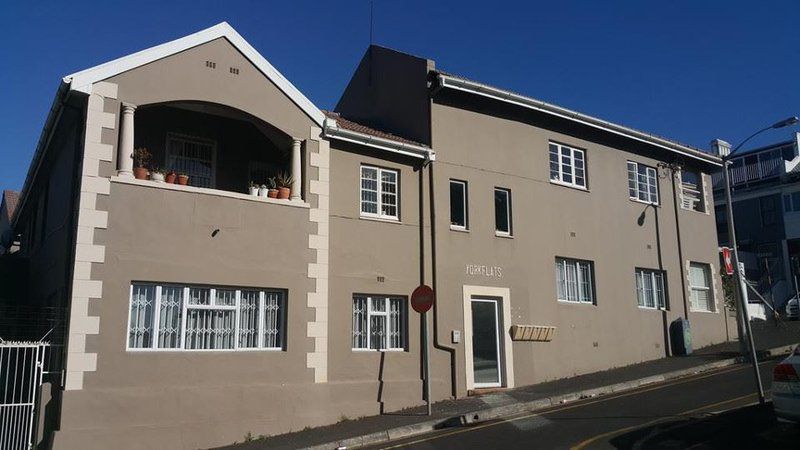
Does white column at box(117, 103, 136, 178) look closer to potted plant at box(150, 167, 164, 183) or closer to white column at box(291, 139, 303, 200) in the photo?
potted plant at box(150, 167, 164, 183)

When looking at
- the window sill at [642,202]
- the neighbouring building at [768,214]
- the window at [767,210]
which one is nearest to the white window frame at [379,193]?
the window sill at [642,202]

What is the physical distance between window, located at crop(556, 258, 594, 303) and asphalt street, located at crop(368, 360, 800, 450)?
3794mm

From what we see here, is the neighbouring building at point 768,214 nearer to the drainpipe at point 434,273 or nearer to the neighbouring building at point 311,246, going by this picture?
the neighbouring building at point 311,246

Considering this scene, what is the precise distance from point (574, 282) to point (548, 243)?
5.01ft

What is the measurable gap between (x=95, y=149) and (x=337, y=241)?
5.03 metres

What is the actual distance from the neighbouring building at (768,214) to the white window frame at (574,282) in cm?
1844

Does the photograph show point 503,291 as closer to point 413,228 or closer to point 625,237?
point 413,228

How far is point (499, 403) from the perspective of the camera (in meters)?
14.3

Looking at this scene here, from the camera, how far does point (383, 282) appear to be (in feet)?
49.3

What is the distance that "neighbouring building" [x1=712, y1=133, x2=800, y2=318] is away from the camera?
34594mm

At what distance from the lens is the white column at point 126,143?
12.2m

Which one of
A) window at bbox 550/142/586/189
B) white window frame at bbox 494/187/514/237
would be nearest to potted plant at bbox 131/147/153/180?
white window frame at bbox 494/187/514/237

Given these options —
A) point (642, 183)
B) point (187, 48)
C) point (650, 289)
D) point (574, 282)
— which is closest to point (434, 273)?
point (574, 282)

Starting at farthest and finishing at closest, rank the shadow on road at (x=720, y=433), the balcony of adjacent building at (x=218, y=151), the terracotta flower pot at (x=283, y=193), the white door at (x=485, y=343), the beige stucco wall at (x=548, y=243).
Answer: the beige stucco wall at (x=548, y=243) < the white door at (x=485, y=343) < the terracotta flower pot at (x=283, y=193) < the balcony of adjacent building at (x=218, y=151) < the shadow on road at (x=720, y=433)
